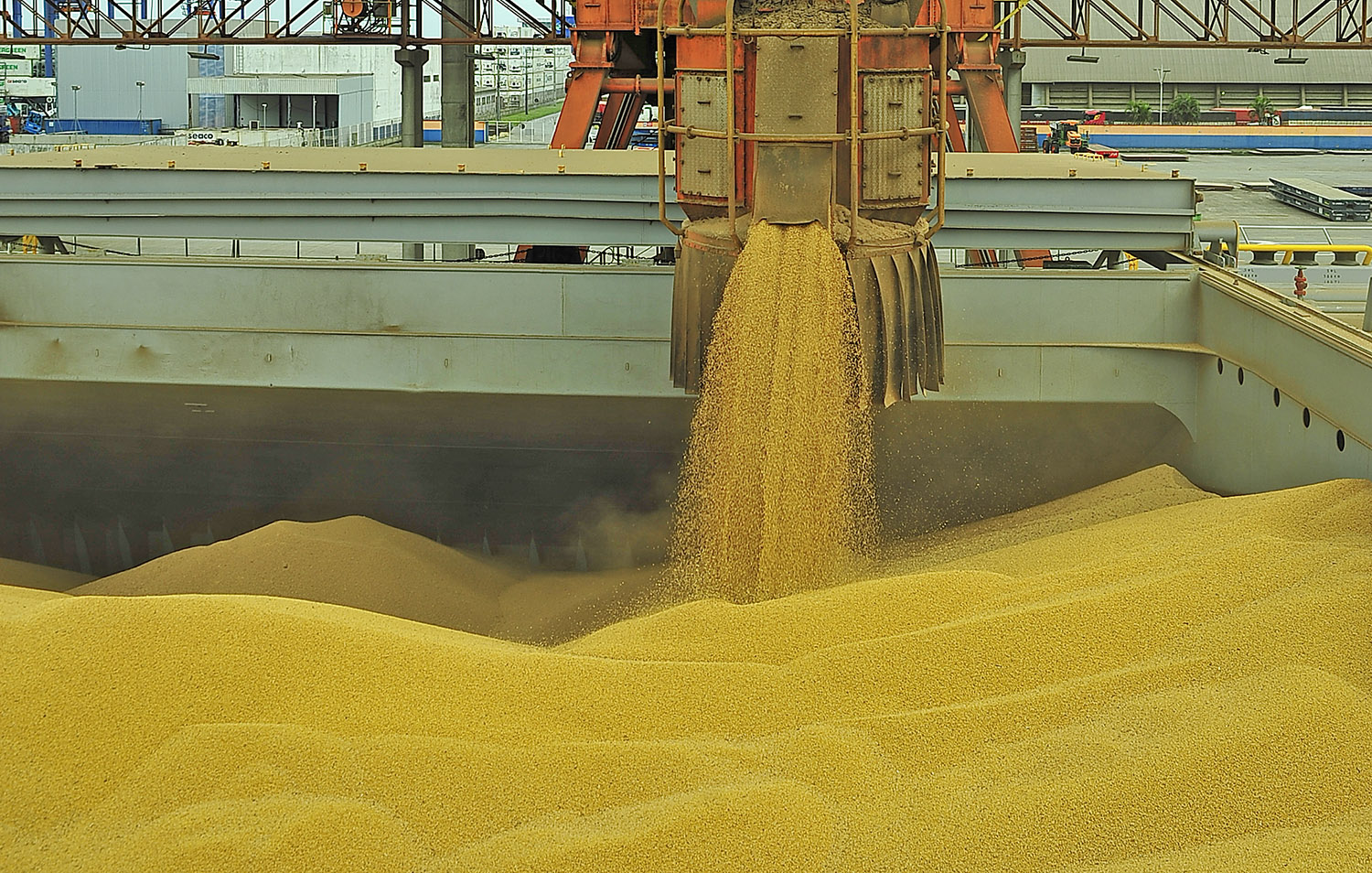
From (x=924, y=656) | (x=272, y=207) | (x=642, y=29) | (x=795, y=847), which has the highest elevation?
(x=642, y=29)

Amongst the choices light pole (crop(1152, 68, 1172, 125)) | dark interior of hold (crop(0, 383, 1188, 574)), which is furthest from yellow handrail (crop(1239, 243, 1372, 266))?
light pole (crop(1152, 68, 1172, 125))

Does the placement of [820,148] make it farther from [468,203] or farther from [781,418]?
[468,203]

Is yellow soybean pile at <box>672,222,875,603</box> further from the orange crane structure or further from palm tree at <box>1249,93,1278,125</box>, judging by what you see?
palm tree at <box>1249,93,1278,125</box>

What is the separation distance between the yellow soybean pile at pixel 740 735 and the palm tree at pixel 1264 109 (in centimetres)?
4926

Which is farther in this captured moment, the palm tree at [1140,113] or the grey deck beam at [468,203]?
the palm tree at [1140,113]

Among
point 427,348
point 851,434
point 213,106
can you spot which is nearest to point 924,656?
point 851,434

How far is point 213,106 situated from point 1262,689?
4128 cm

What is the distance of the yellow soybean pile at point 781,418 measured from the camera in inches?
271

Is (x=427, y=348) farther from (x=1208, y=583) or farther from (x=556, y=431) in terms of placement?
(x=1208, y=583)

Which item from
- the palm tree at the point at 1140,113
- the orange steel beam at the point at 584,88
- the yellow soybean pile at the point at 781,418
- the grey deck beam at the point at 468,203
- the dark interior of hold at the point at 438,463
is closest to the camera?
the yellow soybean pile at the point at 781,418

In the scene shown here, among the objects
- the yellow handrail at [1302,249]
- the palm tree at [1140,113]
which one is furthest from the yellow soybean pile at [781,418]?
the palm tree at [1140,113]

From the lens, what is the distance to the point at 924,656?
5293 mm

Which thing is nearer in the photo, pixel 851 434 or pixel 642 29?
pixel 851 434

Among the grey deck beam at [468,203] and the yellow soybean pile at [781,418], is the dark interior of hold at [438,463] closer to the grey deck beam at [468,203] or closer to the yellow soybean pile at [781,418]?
the grey deck beam at [468,203]
